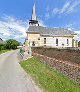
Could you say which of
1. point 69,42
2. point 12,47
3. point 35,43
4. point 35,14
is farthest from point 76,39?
point 12,47

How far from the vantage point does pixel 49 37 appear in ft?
244

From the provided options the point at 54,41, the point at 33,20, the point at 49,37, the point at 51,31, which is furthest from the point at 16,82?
the point at 33,20

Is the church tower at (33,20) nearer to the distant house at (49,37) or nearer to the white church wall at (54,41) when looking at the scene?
the distant house at (49,37)

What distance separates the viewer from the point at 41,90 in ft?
32.9

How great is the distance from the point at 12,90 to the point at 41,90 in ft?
4.64

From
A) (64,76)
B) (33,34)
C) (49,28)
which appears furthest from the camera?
(49,28)

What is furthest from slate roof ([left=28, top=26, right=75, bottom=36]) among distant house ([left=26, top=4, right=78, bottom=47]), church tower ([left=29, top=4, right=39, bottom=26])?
church tower ([left=29, top=4, right=39, bottom=26])

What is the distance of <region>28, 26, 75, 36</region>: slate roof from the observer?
73.3 metres

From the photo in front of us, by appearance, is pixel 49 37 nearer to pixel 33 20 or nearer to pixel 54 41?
pixel 54 41

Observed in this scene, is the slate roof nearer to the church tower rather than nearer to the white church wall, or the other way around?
the white church wall

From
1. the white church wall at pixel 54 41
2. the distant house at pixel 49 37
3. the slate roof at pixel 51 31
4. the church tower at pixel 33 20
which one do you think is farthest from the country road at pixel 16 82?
the church tower at pixel 33 20

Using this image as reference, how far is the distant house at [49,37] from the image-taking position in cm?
7219

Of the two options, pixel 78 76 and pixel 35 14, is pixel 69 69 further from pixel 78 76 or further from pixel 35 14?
pixel 35 14

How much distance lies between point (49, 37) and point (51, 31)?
9.02 feet
